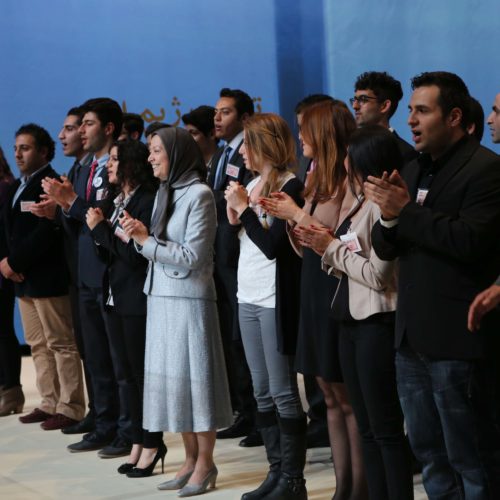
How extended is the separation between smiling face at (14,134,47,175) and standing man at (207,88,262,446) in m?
1.10

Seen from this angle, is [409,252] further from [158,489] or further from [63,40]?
[63,40]

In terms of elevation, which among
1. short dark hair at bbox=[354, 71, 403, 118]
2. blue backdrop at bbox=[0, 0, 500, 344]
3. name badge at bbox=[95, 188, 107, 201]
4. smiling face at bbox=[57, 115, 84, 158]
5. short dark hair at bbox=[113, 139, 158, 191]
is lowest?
name badge at bbox=[95, 188, 107, 201]

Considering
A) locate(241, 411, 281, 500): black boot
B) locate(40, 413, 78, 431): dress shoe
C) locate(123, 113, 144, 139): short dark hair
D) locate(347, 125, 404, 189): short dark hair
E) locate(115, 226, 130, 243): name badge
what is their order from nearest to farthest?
locate(347, 125, 404, 189): short dark hair → locate(241, 411, 281, 500): black boot → locate(115, 226, 130, 243): name badge → locate(40, 413, 78, 431): dress shoe → locate(123, 113, 144, 139): short dark hair

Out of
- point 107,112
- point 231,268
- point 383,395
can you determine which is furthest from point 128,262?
point 383,395

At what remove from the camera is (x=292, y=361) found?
376 centimetres

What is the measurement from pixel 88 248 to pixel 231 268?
752mm

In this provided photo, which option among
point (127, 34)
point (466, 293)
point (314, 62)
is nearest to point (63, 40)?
point (127, 34)

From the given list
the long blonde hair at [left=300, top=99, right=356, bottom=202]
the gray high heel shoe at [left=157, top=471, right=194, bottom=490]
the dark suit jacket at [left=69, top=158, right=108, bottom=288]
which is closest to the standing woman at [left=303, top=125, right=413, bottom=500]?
the long blonde hair at [left=300, top=99, right=356, bottom=202]

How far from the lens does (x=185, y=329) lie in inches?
159

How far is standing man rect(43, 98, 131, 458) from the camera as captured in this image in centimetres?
486

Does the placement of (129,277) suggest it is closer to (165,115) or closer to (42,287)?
(42,287)

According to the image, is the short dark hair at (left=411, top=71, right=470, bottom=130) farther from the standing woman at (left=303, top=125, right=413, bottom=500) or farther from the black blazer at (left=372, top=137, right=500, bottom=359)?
the standing woman at (left=303, top=125, right=413, bottom=500)

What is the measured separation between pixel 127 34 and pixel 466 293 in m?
6.40

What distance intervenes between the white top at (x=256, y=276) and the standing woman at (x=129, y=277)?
25.6 inches
